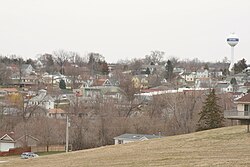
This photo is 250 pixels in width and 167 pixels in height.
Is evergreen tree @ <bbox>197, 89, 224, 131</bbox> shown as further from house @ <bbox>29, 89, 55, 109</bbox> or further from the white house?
the white house

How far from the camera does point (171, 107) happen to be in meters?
61.9

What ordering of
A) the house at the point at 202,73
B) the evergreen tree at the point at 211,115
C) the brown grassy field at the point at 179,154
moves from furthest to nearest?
the house at the point at 202,73 < the evergreen tree at the point at 211,115 < the brown grassy field at the point at 179,154

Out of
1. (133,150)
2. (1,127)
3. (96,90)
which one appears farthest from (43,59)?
(133,150)

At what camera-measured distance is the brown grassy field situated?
22359 mm

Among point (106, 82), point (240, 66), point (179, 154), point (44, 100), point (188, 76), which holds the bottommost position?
point (179, 154)

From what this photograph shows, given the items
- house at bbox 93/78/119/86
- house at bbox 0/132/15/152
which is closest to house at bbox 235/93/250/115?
house at bbox 0/132/15/152

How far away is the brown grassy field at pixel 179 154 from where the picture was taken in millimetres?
22359

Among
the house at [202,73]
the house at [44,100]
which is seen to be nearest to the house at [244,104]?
the house at [44,100]

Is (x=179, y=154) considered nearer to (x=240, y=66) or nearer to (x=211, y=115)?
(x=211, y=115)

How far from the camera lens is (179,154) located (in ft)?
82.6

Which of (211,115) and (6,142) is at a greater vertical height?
(211,115)

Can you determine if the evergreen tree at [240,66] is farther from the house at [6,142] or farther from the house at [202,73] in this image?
the house at [6,142]

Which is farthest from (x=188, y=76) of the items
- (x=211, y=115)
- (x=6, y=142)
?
(x=211, y=115)

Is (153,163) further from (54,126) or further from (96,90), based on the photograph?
(96,90)
